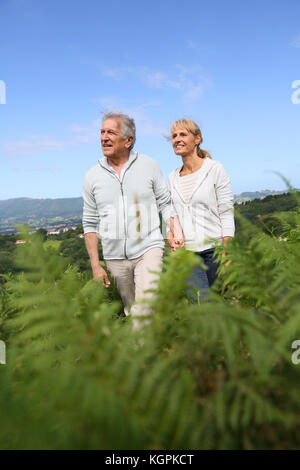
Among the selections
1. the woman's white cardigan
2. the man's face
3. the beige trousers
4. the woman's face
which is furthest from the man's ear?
the beige trousers

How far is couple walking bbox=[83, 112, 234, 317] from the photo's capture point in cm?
411

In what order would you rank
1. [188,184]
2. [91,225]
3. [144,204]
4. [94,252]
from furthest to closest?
[91,225]
[94,252]
[188,184]
[144,204]

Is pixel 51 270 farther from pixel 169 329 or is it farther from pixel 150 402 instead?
pixel 150 402

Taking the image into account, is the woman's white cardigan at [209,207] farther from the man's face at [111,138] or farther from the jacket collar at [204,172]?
the man's face at [111,138]

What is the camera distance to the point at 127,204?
415cm

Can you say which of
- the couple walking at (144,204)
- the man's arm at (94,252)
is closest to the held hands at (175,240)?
the couple walking at (144,204)

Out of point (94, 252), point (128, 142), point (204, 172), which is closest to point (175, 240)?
point (204, 172)

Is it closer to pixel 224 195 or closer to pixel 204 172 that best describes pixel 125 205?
pixel 204 172

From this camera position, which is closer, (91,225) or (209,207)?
(209,207)

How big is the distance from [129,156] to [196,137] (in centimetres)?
99

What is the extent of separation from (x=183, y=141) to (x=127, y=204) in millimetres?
1190

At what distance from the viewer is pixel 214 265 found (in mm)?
4109

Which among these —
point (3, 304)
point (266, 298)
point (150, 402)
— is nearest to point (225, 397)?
point (150, 402)

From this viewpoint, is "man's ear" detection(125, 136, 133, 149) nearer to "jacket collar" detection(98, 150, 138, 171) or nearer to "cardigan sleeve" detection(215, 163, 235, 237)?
"jacket collar" detection(98, 150, 138, 171)
